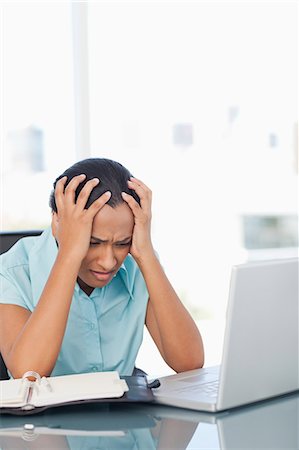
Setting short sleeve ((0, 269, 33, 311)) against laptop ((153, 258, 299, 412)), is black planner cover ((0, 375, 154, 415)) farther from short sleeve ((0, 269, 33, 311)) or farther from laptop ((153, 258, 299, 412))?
short sleeve ((0, 269, 33, 311))

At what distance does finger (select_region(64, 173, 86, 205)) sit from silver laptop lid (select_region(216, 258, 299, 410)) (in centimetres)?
50

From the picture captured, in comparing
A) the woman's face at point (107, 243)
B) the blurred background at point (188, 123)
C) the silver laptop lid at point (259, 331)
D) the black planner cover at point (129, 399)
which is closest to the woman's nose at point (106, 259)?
the woman's face at point (107, 243)

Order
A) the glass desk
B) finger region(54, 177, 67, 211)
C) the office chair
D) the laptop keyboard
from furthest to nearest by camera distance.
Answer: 1. the office chair
2. finger region(54, 177, 67, 211)
3. the laptop keyboard
4. the glass desk

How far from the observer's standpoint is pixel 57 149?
5793 millimetres

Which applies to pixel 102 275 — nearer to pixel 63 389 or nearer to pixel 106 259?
pixel 106 259

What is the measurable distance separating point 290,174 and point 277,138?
0.25m

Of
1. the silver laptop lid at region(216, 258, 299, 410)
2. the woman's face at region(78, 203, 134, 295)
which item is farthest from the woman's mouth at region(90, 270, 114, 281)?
the silver laptop lid at region(216, 258, 299, 410)

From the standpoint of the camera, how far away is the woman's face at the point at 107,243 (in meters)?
1.88

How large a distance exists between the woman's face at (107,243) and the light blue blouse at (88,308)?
13cm

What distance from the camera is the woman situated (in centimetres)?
185

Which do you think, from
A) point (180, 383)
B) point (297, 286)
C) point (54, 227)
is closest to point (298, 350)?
point (297, 286)

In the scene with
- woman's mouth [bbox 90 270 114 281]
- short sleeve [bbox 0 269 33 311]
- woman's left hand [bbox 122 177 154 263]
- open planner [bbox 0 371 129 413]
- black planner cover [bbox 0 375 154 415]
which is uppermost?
woman's left hand [bbox 122 177 154 263]

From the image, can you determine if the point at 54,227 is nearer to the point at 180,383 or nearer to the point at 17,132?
the point at 180,383

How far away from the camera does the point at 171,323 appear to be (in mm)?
2035
